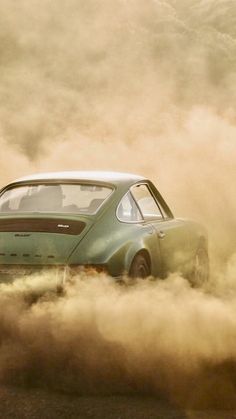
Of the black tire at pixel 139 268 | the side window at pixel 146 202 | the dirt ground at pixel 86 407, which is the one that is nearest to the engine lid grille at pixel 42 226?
the black tire at pixel 139 268

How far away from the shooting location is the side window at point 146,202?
8.31 m

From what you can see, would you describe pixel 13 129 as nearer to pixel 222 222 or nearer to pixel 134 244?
pixel 222 222

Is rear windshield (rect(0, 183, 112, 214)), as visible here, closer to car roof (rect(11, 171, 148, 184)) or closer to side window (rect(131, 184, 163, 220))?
car roof (rect(11, 171, 148, 184))

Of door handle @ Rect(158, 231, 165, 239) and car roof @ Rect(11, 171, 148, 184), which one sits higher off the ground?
car roof @ Rect(11, 171, 148, 184)

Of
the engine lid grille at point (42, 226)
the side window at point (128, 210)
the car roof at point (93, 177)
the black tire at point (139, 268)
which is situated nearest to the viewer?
the engine lid grille at point (42, 226)

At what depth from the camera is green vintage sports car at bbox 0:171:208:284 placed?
6828 millimetres

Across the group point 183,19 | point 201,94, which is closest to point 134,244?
point 201,94

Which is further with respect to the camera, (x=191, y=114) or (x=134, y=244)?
(x=191, y=114)

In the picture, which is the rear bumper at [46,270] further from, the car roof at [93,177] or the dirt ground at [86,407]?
the car roof at [93,177]

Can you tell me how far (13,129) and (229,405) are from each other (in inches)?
1726

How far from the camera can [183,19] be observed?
273ft

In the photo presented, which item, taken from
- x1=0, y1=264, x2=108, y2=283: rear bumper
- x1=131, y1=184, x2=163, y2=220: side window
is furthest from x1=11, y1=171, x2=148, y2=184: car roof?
x1=0, y1=264, x2=108, y2=283: rear bumper

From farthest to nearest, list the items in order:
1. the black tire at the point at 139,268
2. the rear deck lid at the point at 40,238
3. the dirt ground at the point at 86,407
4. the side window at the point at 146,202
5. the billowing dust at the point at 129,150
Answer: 1. the side window at the point at 146,202
2. the black tire at the point at 139,268
3. the rear deck lid at the point at 40,238
4. the billowing dust at the point at 129,150
5. the dirt ground at the point at 86,407

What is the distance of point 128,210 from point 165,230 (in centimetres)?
73
